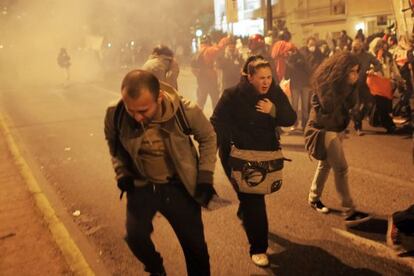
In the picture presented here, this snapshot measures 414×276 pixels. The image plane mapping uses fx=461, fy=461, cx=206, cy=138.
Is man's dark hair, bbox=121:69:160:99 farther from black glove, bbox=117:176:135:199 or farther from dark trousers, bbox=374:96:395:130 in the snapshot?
dark trousers, bbox=374:96:395:130

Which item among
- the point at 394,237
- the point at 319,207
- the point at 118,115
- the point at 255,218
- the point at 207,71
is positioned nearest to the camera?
the point at 118,115

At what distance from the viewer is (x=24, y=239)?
462 centimetres

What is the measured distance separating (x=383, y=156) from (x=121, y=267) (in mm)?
4408

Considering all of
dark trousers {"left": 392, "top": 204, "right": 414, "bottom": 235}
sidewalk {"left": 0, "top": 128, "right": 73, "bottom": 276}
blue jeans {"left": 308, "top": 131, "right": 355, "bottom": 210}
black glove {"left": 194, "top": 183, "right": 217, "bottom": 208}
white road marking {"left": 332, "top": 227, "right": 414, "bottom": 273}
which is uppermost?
black glove {"left": 194, "top": 183, "right": 217, "bottom": 208}

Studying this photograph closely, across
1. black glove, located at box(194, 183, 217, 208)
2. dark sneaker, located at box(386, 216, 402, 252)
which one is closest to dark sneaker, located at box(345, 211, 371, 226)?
dark sneaker, located at box(386, 216, 402, 252)

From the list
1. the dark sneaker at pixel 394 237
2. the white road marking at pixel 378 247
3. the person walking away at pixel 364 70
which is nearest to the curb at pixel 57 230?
the white road marking at pixel 378 247

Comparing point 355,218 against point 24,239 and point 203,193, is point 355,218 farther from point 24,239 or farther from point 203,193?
point 24,239

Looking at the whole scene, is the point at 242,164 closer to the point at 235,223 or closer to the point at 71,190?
the point at 235,223

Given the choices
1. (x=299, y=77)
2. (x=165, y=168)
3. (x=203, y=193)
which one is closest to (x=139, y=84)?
(x=165, y=168)

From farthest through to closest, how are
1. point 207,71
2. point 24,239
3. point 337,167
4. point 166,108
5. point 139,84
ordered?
1. point 207,71
2. point 24,239
3. point 337,167
4. point 166,108
5. point 139,84

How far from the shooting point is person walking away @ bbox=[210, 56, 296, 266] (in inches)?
137

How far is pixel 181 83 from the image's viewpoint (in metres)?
19.6

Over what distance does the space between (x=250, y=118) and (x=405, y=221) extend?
5.02 feet

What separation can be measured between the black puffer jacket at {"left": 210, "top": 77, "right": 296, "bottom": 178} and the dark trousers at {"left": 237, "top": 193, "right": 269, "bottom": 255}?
16.1 inches
